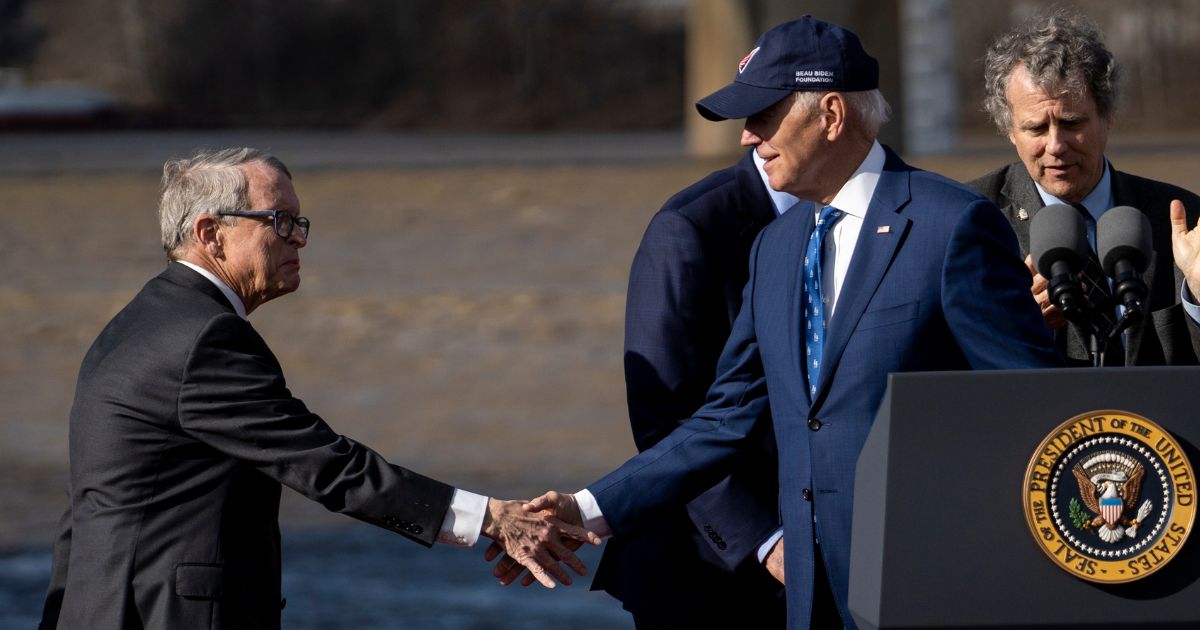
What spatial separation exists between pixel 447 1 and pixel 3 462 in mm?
30975

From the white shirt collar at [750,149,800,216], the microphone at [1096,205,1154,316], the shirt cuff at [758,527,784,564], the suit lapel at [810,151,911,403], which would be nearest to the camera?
the microphone at [1096,205,1154,316]

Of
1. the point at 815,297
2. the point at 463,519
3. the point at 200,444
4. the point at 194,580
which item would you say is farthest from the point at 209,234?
the point at 815,297

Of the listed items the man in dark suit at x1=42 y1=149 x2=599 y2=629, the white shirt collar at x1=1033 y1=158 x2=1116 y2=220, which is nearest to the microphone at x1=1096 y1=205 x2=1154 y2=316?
the white shirt collar at x1=1033 y1=158 x2=1116 y2=220

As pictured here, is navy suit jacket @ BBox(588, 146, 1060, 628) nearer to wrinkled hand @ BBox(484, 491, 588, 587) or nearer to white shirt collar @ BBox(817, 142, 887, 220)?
white shirt collar @ BBox(817, 142, 887, 220)

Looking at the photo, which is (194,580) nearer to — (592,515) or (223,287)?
(223,287)

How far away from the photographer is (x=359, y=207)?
17328 mm

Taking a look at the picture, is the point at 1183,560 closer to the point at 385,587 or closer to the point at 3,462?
the point at 385,587

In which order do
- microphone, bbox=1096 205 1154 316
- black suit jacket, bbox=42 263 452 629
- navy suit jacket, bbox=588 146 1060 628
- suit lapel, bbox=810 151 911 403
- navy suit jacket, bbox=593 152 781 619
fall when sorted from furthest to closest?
1. navy suit jacket, bbox=593 152 781 619
2. black suit jacket, bbox=42 263 452 629
3. suit lapel, bbox=810 151 911 403
4. navy suit jacket, bbox=588 146 1060 628
5. microphone, bbox=1096 205 1154 316

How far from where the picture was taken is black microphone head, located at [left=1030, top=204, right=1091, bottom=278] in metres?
3.45

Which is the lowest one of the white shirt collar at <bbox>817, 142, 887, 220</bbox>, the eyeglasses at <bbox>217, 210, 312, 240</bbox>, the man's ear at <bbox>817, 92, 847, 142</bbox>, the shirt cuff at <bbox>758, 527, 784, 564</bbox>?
the shirt cuff at <bbox>758, 527, 784, 564</bbox>

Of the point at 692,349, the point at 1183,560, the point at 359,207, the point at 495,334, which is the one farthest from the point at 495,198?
the point at 1183,560

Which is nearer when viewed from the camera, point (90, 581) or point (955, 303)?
point (955, 303)

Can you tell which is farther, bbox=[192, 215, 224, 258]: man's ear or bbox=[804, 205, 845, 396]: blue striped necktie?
bbox=[192, 215, 224, 258]: man's ear

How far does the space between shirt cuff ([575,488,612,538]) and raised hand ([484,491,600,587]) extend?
0.02 metres
